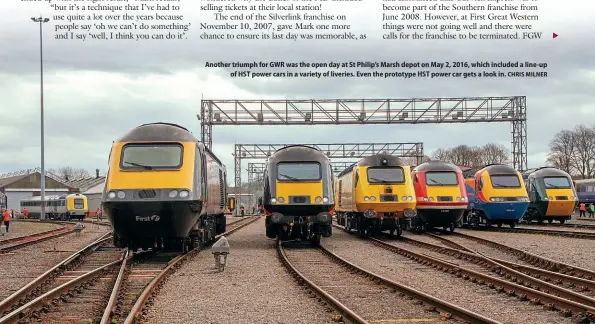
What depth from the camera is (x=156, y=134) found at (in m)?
16.8

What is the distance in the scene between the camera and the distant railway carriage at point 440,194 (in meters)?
26.9

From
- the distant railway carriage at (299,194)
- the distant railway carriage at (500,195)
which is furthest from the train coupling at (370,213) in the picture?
the distant railway carriage at (500,195)

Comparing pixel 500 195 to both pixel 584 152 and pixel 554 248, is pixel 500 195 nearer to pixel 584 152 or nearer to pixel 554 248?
pixel 554 248

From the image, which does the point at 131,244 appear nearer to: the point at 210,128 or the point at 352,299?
the point at 352,299

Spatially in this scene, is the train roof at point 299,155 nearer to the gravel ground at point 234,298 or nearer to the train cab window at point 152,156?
the train cab window at point 152,156

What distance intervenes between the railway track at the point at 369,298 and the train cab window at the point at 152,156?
382cm

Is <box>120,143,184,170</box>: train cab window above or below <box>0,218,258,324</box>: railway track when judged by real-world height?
above

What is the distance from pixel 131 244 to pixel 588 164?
256ft

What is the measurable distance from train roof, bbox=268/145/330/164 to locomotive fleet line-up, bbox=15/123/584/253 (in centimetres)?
4

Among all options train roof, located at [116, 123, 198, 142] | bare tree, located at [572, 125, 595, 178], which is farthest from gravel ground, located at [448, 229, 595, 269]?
bare tree, located at [572, 125, 595, 178]

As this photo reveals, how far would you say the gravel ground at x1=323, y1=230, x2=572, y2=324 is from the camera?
8977 mm

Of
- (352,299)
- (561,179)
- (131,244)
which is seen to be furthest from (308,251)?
(561,179)

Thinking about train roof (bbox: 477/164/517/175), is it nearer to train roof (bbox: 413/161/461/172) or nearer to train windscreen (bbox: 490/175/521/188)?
train windscreen (bbox: 490/175/521/188)

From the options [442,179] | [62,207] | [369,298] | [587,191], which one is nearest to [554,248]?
[442,179]
